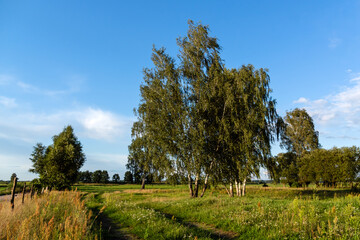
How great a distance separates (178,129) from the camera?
1955 centimetres

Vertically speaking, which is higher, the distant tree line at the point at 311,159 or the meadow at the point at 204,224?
the distant tree line at the point at 311,159

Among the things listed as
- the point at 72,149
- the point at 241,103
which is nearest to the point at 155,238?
the point at 241,103

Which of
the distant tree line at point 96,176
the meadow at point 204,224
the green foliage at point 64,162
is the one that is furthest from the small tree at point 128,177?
the meadow at point 204,224

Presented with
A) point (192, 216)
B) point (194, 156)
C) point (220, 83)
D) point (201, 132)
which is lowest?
point (192, 216)

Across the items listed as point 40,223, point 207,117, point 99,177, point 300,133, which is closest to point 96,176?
point 99,177

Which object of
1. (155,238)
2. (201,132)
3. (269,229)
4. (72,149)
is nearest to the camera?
(155,238)

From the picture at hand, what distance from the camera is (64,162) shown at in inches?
1487

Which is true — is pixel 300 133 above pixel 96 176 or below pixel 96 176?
above

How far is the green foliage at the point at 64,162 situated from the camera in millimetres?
34750

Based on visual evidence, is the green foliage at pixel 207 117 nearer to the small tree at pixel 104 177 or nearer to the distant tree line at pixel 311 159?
the distant tree line at pixel 311 159

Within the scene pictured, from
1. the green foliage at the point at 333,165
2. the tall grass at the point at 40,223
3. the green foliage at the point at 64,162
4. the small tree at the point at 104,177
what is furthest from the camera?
the small tree at the point at 104,177

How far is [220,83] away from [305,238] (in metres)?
14.9

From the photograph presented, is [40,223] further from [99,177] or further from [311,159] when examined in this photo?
[99,177]

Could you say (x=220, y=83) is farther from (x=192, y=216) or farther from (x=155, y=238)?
(x=155, y=238)
